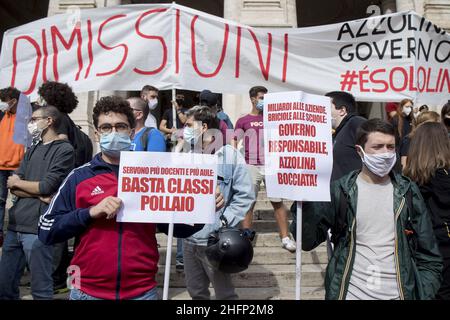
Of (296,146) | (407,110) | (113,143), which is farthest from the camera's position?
(407,110)

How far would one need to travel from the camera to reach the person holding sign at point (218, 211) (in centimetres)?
342

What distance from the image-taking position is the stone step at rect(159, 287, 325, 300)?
15.2ft

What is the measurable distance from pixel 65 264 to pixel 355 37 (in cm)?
471

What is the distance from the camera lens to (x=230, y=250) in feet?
9.53

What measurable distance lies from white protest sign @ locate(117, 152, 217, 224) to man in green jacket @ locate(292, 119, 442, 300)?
0.76 meters

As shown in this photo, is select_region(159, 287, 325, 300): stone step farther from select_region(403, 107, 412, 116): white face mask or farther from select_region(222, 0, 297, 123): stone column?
select_region(222, 0, 297, 123): stone column

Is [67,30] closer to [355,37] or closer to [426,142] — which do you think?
[355,37]

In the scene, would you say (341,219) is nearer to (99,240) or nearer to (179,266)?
(99,240)

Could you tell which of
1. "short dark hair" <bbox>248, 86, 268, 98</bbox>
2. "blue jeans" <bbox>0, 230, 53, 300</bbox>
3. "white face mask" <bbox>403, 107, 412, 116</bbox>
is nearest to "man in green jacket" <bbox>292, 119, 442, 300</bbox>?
"blue jeans" <bbox>0, 230, 53, 300</bbox>

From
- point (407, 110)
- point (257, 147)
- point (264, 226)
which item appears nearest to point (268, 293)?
point (264, 226)

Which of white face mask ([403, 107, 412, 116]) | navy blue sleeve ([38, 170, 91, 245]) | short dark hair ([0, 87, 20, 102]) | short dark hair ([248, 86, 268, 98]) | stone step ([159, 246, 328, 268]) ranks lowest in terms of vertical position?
stone step ([159, 246, 328, 268])

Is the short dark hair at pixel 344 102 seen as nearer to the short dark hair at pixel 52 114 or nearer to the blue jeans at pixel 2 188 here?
the short dark hair at pixel 52 114

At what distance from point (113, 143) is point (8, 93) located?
3.17 metres
